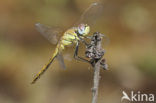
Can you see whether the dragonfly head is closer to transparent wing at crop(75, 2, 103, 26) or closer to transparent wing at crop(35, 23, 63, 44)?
transparent wing at crop(75, 2, 103, 26)

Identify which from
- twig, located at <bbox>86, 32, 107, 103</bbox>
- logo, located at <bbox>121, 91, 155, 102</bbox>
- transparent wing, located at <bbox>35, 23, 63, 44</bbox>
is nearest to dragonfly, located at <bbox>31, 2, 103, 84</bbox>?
transparent wing, located at <bbox>35, 23, 63, 44</bbox>

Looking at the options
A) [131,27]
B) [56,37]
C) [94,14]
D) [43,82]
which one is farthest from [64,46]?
[131,27]

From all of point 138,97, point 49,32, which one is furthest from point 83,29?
point 138,97

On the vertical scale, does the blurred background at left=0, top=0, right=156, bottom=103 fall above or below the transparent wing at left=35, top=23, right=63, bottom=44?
above

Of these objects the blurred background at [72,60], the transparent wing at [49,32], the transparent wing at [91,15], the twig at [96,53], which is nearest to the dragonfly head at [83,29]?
the transparent wing at [91,15]

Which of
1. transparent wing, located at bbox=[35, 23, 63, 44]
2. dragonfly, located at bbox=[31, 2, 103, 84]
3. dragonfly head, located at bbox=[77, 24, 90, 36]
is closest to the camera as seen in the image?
dragonfly head, located at bbox=[77, 24, 90, 36]
